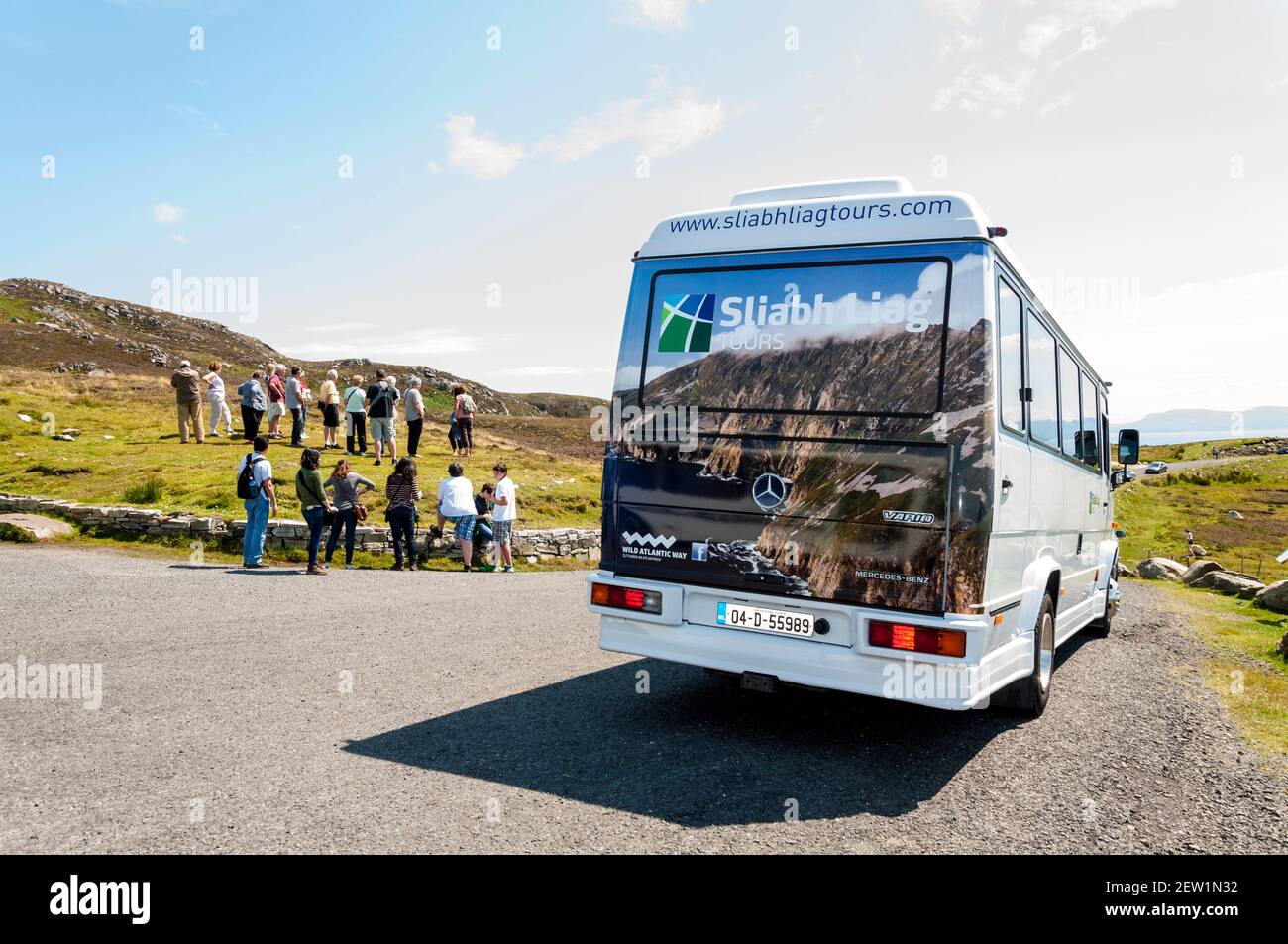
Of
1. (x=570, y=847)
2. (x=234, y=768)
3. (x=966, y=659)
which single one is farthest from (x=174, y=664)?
(x=966, y=659)

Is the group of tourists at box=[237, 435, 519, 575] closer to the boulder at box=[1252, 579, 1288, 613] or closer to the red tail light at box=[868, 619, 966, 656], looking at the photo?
the red tail light at box=[868, 619, 966, 656]

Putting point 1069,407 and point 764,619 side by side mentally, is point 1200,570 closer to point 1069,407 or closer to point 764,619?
point 1069,407

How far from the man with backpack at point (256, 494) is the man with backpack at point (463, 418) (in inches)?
395

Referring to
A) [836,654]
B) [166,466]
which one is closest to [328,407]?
[166,466]

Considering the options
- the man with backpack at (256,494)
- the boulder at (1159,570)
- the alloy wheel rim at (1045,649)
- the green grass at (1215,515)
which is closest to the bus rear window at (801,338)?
the alloy wheel rim at (1045,649)

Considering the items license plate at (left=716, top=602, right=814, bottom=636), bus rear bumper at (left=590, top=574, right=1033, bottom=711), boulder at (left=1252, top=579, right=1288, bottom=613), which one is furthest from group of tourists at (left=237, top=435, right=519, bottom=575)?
boulder at (left=1252, top=579, right=1288, bottom=613)

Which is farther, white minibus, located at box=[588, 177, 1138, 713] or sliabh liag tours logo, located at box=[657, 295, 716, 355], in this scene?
sliabh liag tours logo, located at box=[657, 295, 716, 355]

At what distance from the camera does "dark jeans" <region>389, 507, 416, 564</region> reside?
1505 centimetres

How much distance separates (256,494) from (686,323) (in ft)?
32.9

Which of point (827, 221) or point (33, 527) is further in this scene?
point (33, 527)

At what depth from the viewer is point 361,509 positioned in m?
14.7

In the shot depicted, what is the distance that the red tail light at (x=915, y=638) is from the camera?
17.2 feet

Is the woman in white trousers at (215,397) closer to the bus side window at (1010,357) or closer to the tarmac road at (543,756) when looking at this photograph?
the tarmac road at (543,756)

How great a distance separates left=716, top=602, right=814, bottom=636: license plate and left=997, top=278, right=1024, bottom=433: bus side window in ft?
5.96
